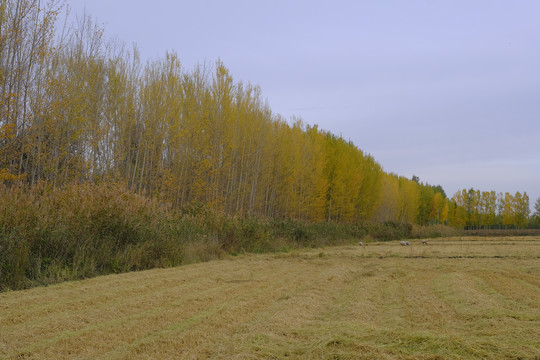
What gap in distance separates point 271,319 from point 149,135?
15876 mm

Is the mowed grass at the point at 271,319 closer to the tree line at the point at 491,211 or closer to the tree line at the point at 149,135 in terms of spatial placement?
the tree line at the point at 149,135

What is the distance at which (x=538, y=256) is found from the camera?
1469 cm

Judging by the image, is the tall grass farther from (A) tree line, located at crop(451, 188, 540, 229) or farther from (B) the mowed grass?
(A) tree line, located at crop(451, 188, 540, 229)

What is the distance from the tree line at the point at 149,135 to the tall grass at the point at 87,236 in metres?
2.78

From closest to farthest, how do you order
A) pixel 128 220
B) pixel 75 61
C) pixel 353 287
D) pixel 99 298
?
pixel 99 298, pixel 353 287, pixel 128 220, pixel 75 61

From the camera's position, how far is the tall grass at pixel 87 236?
7.43m

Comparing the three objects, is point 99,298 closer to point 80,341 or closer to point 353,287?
point 80,341

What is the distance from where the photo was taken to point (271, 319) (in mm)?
4703

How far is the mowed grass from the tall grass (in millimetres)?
866

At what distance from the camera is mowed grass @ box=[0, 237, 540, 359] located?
11.9 ft

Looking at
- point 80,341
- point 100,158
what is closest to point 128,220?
point 80,341

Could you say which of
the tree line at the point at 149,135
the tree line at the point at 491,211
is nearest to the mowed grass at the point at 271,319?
the tree line at the point at 149,135

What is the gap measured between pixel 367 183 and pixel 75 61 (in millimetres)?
34179

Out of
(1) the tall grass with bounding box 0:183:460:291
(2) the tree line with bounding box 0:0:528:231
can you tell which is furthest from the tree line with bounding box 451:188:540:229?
(1) the tall grass with bounding box 0:183:460:291
